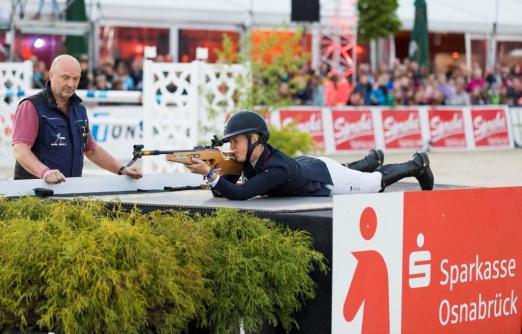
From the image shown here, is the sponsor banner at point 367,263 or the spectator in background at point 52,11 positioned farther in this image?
the spectator in background at point 52,11

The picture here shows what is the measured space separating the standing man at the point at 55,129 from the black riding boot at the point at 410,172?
68.0 inches

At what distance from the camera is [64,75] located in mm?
8477

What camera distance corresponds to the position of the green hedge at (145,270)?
17.9ft

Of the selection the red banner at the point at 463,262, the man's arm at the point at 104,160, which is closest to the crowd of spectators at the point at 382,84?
Result: the man's arm at the point at 104,160

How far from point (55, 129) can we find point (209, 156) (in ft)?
5.43

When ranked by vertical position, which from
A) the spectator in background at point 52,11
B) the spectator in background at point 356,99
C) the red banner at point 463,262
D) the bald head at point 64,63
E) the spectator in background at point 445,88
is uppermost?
the spectator in background at point 52,11

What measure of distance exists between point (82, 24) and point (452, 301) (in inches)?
727

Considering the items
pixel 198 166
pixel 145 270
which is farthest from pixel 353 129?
pixel 145 270

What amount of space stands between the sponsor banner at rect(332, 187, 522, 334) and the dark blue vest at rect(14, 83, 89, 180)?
2.84 m

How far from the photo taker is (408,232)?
6.96 meters

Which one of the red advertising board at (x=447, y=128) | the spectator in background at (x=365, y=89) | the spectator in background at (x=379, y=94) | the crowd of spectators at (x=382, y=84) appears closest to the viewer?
the crowd of spectators at (x=382, y=84)

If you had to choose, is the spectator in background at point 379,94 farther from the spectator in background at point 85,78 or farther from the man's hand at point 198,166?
the man's hand at point 198,166

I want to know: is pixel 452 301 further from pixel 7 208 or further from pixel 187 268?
pixel 7 208

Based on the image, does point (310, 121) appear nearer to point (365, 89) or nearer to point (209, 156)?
point (365, 89)
